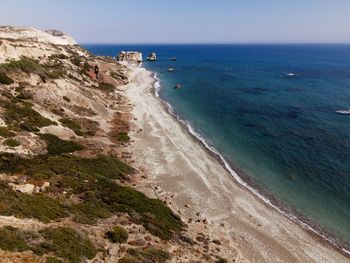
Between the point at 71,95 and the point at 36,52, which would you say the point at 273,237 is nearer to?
the point at 71,95

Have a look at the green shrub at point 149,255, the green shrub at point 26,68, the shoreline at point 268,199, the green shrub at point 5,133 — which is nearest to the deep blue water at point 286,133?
the shoreline at point 268,199

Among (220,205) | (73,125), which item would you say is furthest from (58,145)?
(220,205)

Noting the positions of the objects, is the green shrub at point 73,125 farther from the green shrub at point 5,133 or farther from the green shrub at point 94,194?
the green shrub at point 94,194

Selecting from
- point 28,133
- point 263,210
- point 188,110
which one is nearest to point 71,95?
point 28,133

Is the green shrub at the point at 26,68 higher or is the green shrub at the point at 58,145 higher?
the green shrub at the point at 26,68

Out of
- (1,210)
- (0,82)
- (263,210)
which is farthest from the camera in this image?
(0,82)

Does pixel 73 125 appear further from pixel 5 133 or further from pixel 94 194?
pixel 94 194

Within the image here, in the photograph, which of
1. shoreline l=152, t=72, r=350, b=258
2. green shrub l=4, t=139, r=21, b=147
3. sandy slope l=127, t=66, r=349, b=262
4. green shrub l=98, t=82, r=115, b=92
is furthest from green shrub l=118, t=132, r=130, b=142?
green shrub l=98, t=82, r=115, b=92
